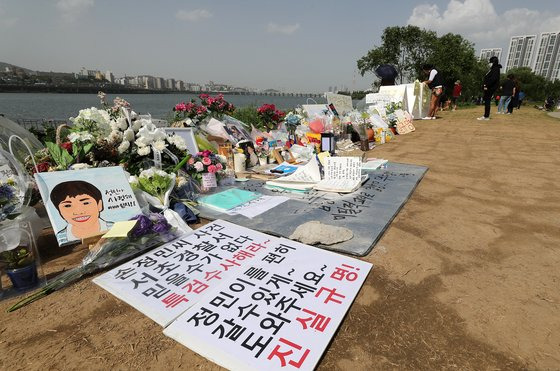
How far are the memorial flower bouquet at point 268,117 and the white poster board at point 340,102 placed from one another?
6.29ft

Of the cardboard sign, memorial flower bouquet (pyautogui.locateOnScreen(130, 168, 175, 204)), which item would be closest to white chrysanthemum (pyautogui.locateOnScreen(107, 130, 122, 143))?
memorial flower bouquet (pyautogui.locateOnScreen(130, 168, 175, 204))

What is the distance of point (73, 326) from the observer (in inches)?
65.6

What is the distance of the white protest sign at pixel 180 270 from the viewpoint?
1800 millimetres

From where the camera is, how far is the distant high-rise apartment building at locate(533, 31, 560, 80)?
7656cm

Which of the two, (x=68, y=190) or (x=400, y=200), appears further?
(x=400, y=200)

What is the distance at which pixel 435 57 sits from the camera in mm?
27094

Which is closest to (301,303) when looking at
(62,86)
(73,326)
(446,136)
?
(73,326)

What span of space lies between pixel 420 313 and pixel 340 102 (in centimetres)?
706

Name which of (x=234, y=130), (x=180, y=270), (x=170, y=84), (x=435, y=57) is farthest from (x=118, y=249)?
(x=170, y=84)

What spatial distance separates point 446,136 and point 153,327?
8.48 m

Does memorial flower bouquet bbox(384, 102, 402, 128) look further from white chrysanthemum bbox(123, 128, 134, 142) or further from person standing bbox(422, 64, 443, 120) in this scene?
white chrysanthemum bbox(123, 128, 134, 142)

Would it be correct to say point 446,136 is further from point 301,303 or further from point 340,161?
point 301,303

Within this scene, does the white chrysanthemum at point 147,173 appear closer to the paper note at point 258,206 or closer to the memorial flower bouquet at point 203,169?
the memorial flower bouquet at point 203,169

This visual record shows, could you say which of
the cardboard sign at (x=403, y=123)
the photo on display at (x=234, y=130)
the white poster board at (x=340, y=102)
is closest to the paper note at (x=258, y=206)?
the photo on display at (x=234, y=130)
